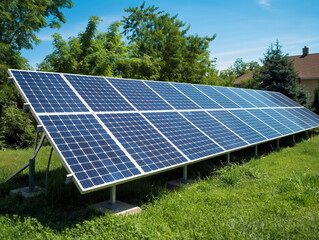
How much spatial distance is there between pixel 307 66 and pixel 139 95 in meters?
35.0

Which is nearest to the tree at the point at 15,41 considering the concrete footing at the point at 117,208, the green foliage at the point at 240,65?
the concrete footing at the point at 117,208

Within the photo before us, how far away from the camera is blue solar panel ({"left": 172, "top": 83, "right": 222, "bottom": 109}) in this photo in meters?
10.6

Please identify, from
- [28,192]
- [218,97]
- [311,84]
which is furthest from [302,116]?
[311,84]

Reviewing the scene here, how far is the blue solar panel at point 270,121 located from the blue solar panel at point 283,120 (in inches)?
18.7

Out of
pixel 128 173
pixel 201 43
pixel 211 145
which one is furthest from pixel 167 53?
pixel 128 173

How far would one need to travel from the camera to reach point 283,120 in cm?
1372

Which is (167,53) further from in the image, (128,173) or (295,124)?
(128,173)

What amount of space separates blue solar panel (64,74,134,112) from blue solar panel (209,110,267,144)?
12.7 ft

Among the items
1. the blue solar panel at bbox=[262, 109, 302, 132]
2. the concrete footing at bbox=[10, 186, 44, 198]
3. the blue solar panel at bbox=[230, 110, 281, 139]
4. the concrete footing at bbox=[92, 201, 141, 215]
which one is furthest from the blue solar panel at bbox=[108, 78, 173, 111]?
the blue solar panel at bbox=[262, 109, 302, 132]

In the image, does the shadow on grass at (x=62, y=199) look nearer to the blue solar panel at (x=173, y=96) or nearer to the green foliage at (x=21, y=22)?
the blue solar panel at (x=173, y=96)

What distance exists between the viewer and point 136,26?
36156mm

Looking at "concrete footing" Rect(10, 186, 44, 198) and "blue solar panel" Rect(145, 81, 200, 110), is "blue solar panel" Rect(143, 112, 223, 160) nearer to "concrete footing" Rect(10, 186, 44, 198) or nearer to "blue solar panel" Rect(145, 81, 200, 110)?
"blue solar panel" Rect(145, 81, 200, 110)

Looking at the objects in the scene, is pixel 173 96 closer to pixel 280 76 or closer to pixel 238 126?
pixel 238 126

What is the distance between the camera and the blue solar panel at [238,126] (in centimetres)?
947
